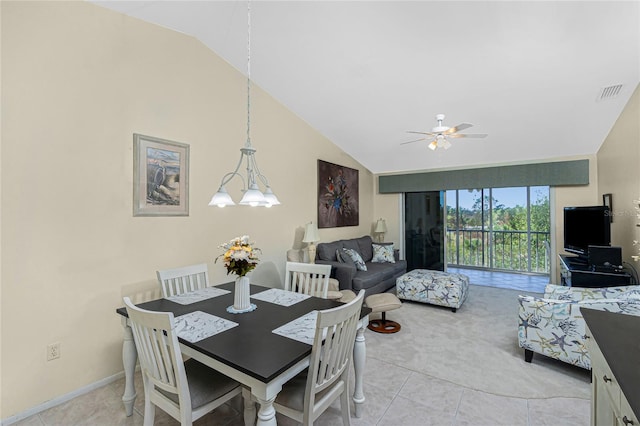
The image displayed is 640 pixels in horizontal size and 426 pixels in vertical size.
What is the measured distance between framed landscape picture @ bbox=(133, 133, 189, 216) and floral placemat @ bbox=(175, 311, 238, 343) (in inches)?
53.3

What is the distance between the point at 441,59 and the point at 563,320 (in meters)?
2.66

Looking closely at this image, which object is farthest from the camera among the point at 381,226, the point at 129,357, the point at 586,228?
the point at 381,226

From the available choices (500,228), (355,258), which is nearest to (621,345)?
(355,258)

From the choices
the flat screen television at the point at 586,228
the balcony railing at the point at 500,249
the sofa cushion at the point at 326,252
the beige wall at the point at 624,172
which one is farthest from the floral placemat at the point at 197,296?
the balcony railing at the point at 500,249

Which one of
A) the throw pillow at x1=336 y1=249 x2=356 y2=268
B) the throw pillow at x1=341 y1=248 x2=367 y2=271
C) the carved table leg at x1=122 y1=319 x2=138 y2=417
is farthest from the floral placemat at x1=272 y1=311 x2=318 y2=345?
the throw pillow at x1=341 y1=248 x2=367 y2=271

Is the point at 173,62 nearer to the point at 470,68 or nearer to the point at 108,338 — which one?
the point at 108,338

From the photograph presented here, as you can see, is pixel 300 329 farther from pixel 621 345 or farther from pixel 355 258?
pixel 355 258

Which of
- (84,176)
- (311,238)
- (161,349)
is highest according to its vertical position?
(84,176)

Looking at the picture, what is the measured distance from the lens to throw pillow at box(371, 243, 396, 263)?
215 inches

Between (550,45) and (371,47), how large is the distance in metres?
1.61

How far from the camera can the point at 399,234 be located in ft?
21.3

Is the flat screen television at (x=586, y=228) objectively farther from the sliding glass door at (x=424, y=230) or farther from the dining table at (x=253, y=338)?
the dining table at (x=253, y=338)

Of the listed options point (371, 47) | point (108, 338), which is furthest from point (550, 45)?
point (108, 338)

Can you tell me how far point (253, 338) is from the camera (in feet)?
5.25
